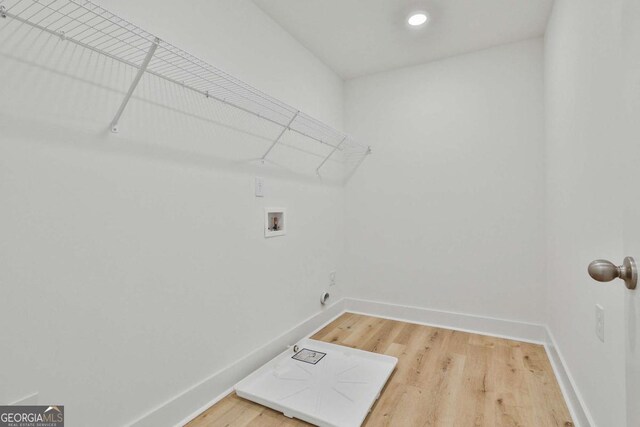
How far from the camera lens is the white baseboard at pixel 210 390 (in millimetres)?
1355

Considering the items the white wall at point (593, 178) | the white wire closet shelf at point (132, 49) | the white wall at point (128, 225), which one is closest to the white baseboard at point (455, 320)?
the white wall at point (593, 178)

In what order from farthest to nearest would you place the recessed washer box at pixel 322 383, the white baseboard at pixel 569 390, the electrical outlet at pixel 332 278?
the electrical outlet at pixel 332 278 → the recessed washer box at pixel 322 383 → the white baseboard at pixel 569 390

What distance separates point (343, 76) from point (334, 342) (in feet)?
7.51

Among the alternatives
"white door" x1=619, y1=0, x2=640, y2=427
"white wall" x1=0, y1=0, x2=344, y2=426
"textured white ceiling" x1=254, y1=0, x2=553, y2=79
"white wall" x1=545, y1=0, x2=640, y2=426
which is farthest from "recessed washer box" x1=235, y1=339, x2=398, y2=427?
"textured white ceiling" x1=254, y1=0, x2=553, y2=79

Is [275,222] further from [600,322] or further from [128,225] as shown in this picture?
[600,322]

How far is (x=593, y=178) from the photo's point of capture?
1.21 meters

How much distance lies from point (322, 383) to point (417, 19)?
229 centimetres

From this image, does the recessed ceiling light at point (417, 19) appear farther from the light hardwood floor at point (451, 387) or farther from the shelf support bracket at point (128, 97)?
the light hardwood floor at point (451, 387)

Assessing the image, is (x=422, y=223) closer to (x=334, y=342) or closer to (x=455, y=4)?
(x=334, y=342)

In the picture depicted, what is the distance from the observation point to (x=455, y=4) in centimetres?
193

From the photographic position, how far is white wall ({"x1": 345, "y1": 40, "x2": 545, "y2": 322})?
91.3 inches

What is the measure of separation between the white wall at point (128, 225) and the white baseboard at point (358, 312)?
6 centimetres

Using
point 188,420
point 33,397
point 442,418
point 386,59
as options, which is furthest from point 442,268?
point 33,397

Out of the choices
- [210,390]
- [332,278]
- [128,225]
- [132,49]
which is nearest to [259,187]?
[128,225]
